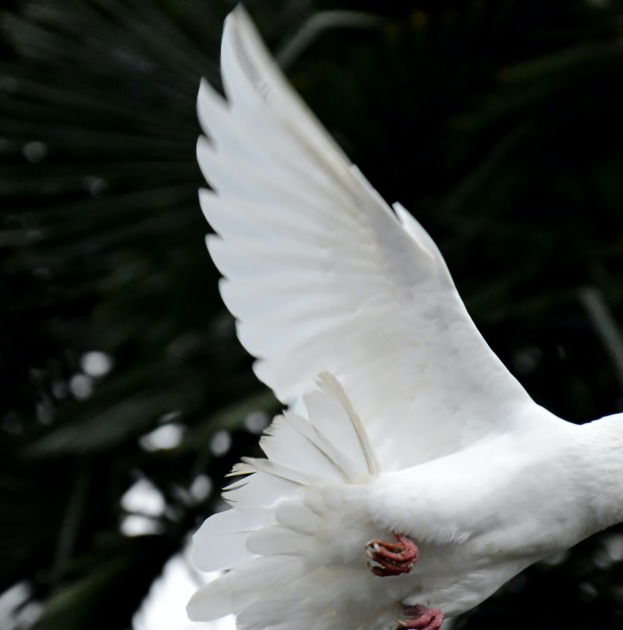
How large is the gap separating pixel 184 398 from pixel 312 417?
123 centimetres

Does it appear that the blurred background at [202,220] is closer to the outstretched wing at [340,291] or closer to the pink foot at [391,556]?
the outstretched wing at [340,291]

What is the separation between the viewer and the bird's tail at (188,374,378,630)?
438cm

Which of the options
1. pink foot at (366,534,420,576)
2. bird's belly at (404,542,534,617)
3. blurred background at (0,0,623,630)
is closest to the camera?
pink foot at (366,534,420,576)

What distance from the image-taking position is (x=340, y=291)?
15.3ft

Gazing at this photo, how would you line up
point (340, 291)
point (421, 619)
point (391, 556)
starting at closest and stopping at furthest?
1. point (391, 556)
2. point (421, 619)
3. point (340, 291)

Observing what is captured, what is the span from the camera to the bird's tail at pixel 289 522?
4.38m

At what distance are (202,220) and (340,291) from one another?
3.49ft

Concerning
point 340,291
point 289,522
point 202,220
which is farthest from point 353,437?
point 202,220

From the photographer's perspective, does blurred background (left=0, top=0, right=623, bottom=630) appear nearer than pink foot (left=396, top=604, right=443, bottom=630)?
No

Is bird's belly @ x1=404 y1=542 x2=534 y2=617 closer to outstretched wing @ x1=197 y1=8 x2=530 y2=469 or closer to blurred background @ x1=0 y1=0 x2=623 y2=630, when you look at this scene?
outstretched wing @ x1=197 y1=8 x2=530 y2=469

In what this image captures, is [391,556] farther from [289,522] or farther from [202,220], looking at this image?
[202,220]

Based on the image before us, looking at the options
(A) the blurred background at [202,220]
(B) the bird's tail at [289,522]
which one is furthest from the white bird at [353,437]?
(A) the blurred background at [202,220]

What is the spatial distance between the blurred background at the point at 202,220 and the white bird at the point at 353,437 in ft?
2.55

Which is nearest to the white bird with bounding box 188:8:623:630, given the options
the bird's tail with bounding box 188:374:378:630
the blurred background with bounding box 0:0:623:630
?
the bird's tail with bounding box 188:374:378:630
